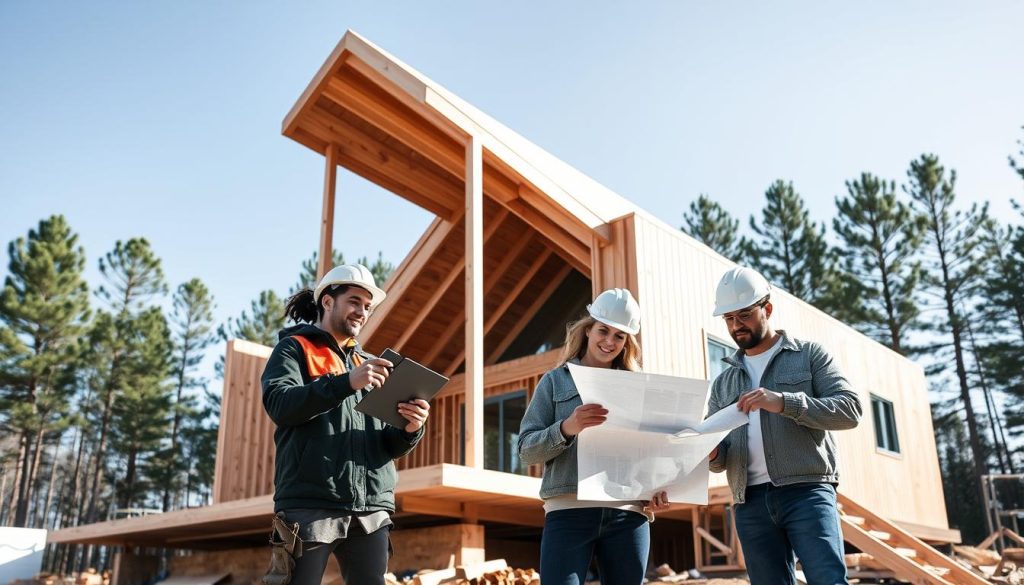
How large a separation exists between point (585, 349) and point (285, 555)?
131 cm

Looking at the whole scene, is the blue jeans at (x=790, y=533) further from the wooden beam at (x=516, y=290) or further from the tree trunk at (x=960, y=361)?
the tree trunk at (x=960, y=361)

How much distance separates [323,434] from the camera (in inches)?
104

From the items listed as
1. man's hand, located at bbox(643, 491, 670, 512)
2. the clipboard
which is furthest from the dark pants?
man's hand, located at bbox(643, 491, 670, 512)

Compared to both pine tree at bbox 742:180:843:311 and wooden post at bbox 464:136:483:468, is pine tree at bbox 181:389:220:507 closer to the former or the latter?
pine tree at bbox 742:180:843:311

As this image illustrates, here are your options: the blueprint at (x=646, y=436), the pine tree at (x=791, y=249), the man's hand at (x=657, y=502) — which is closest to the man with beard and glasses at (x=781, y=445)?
the blueprint at (x=646, y=436)

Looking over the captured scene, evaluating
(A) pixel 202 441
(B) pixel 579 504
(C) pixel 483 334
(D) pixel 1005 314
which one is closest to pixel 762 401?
(B) pixel 579 504

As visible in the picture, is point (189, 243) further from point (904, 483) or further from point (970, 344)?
point (970, 344)

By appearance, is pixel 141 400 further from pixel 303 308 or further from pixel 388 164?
pixel 303 308

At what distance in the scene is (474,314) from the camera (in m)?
7.59

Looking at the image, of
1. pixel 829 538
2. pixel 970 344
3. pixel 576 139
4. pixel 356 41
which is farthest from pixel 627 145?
pixel 970 344

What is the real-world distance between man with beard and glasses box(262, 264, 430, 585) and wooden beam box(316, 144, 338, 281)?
6064mm

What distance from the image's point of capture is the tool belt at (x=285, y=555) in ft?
8.10

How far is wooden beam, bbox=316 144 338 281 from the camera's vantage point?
9.05 meters

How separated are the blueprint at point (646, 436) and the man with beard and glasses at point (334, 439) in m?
0.59
